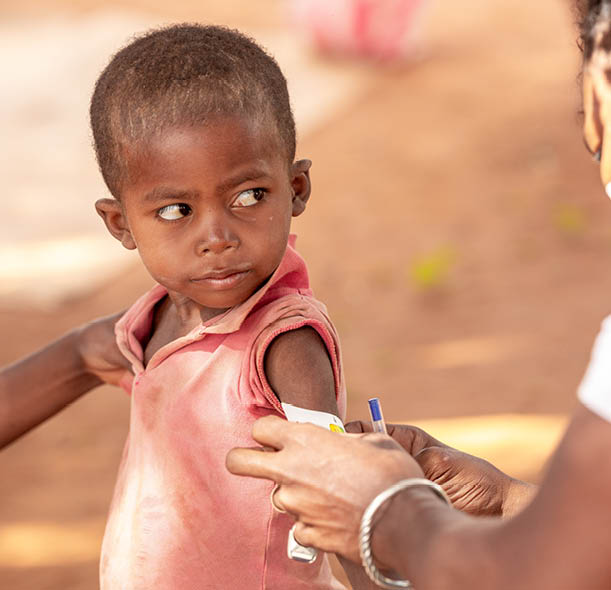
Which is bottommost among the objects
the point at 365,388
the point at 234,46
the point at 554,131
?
the point at 234,46

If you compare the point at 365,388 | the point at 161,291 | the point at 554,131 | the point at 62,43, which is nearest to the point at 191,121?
the point at 161,291

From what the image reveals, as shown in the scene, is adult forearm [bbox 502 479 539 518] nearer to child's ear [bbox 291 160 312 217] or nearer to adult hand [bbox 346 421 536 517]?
adult hand [bbox 346 421 536 517]

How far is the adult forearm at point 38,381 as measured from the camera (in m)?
2.29

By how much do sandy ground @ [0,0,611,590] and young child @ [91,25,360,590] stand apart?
1.67m

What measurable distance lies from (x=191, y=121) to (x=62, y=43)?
312 inches

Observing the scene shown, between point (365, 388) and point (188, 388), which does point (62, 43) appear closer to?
point (365, 388)

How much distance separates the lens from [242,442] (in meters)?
1.88

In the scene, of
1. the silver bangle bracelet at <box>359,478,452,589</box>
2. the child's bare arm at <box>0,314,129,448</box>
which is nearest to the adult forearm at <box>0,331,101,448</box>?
the child's bare arm at <box>0,314,129,448</box>

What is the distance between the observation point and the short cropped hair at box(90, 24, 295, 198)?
1823 millimetres

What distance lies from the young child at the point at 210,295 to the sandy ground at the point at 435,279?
5.47 feet

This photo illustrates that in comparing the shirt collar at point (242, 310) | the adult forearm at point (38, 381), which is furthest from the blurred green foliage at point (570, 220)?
the adult forearm at point (38, 381)

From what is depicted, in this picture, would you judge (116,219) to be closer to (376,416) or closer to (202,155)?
(202,155)


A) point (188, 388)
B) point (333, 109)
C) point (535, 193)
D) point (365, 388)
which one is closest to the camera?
point (188, 388)

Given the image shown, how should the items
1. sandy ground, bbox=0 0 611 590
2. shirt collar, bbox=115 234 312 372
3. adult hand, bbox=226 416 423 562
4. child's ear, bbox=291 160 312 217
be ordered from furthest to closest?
sandy ground, bbox=0 0 611 590
child's ear, bbox=291 160 312 217
shirt collar, bbox=115 234 312 372
adult hand, bbox=226 416 423 562
